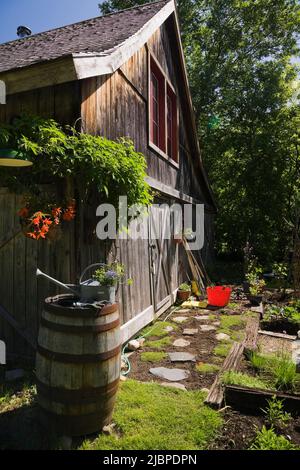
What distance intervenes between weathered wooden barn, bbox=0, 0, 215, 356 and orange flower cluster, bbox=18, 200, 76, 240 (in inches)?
13.1

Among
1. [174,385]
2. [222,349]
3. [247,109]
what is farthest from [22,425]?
[247,109]

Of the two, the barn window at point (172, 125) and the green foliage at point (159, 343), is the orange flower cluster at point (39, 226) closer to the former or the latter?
the green foliage at point (159, 343)

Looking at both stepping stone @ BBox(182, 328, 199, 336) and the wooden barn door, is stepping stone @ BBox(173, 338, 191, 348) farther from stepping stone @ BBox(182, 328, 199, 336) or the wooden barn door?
the wooden barn door

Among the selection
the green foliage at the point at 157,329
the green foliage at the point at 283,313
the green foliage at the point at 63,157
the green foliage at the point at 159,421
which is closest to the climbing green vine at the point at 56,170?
the green foliage at the point at 63,157

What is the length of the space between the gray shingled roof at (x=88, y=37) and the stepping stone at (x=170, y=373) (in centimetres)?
382

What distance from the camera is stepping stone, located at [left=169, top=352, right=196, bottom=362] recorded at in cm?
423

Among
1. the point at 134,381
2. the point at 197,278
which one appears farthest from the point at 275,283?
the point at 134,381

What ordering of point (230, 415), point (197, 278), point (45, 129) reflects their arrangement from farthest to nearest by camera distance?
point (197, 278), point (45, 129), point (230, 415)

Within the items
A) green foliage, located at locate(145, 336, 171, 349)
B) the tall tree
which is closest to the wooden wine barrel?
green foliage, located at locate(145, 336, 171, 349)

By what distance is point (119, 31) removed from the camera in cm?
543

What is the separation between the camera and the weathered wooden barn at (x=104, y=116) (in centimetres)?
361
